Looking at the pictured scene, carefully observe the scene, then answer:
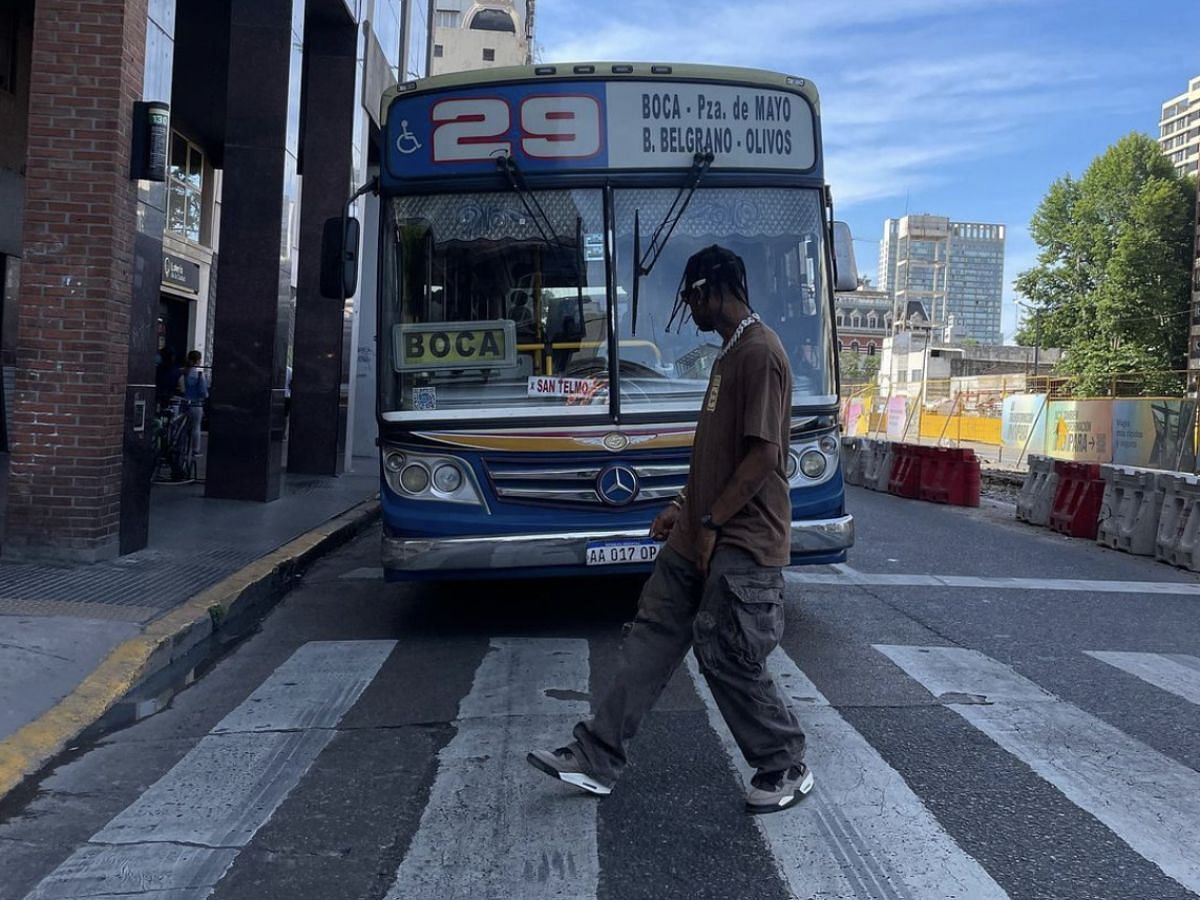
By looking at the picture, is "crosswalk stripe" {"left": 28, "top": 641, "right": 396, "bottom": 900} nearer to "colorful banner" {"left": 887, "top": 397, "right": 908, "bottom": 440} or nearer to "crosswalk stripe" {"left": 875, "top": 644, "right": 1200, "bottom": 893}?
"crosswalk stripe" {"left": 875, "top": 644, "right": 1200, "bottom": 893}

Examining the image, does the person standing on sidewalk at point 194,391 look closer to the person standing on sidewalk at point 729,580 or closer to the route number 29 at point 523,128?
the route number 29 at point 523,128

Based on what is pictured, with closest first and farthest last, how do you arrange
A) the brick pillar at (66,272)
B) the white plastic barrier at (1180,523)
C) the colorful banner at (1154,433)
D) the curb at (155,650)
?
the curb at (155,650) → the brick pillar at (66,272) → the white plastic barrier at (1180,523) → the colorful banner at (1154,433)

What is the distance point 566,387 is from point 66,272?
3.94 meters

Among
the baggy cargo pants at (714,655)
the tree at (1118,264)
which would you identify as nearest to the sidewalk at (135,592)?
the baggy cargo pants at (714,655)

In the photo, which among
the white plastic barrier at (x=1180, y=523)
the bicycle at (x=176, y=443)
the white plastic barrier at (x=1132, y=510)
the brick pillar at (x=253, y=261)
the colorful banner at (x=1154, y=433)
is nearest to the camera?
the white plastic barrier at (x=1180, y=523)

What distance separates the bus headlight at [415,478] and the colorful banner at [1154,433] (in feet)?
61.6

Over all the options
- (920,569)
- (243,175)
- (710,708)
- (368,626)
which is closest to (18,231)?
(243,175)

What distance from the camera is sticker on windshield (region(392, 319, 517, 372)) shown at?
6586 mm

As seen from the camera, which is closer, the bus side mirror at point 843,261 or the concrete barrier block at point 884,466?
the bus side mirror at point 843,261

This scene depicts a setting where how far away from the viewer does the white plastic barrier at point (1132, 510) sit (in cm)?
1155

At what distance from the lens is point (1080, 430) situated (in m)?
25.4

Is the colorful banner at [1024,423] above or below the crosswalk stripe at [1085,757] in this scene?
above

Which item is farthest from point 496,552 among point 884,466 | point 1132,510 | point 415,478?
point 884,466

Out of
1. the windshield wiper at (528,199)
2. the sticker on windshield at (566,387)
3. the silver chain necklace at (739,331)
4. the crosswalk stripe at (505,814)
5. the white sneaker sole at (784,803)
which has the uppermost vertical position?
the windshield wiper at (528,199)
